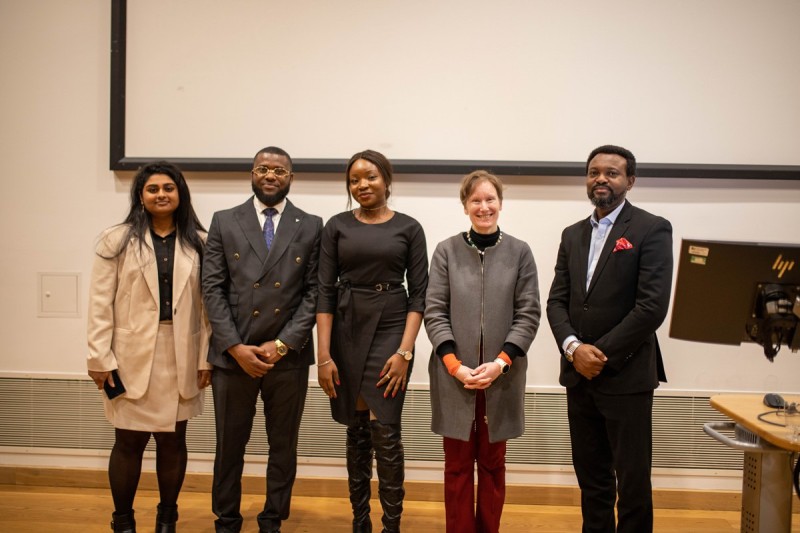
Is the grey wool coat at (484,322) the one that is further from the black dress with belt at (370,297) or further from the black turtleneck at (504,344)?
the black dress with belt at (370,297)

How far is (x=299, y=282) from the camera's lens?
2.64 meters

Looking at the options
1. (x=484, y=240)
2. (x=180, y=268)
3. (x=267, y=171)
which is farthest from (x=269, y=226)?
(x=484, y=240)

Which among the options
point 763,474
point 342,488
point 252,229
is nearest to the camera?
point 763,474

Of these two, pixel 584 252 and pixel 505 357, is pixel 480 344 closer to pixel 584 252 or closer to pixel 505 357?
pixel 505 357

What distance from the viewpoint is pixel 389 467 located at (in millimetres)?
2555

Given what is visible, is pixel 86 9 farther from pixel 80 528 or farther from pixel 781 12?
pixel 781 12

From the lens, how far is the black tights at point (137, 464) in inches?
105

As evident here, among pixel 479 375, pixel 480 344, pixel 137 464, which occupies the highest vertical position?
pixel 480 344

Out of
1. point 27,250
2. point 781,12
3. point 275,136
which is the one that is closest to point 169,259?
point 275,136

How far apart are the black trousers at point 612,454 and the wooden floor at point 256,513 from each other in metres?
0.60

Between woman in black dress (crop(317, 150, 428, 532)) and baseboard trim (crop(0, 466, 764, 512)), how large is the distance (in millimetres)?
762

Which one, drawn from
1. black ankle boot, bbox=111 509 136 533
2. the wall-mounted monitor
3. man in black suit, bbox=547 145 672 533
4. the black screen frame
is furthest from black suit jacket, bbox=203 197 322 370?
the wall-mounted monitor

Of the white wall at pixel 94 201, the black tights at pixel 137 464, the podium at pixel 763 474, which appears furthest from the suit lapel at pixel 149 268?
the podium at pixel 763 474

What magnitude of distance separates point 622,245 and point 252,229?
1.48m
